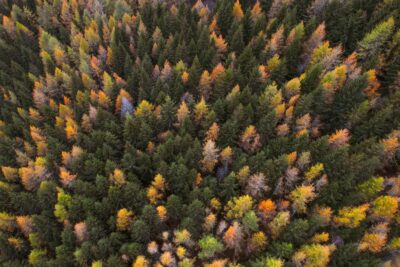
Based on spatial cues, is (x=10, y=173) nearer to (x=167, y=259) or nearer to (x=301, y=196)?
(x=167, y=259)

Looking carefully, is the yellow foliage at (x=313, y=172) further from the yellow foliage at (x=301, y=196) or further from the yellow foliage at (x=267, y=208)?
the yellow foliage at (x=267, y=208)

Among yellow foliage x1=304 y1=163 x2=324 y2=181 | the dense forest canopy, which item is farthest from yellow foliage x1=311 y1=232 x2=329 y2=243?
yellow foliage x1=304 y1=163 x2=324 y2=181

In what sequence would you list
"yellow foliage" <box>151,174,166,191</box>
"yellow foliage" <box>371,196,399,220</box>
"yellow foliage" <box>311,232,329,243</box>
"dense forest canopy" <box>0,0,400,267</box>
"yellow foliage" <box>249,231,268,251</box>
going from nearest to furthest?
"yellow foliage" <box>311,232,329,243</box>
"yellow foliage" <box>249,231,268,251</box>
"dense forest canopy" <box>0,0,400,267</box>
"yellow foliage" <box>371,196,399,220</box>
"yellow foliage" <box>151,174,166,191</box>

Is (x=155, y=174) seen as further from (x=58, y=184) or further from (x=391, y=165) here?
(x=391, y=165)

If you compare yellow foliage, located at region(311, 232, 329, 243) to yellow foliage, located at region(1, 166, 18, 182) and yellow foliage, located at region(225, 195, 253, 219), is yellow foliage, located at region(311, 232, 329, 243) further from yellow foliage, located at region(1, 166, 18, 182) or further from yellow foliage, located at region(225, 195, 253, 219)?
yellow foliage, located at region(1, 166, 18, 182)

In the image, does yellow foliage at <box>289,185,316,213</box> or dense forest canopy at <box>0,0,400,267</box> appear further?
yellow foliage at <box>289,185,316,213</box>

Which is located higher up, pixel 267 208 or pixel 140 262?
pixel 267 208

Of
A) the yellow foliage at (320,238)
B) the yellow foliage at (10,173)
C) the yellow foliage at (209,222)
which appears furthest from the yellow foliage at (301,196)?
the yellow foliage at (10,173)

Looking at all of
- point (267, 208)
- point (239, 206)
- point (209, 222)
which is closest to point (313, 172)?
point (267, 208)

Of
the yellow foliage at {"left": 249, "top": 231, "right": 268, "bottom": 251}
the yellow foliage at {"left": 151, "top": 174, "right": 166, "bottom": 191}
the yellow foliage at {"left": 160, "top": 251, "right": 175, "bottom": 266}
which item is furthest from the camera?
the yellow foliage at {"left": 151, "top": 174, "right": 166, "bottom": 191}

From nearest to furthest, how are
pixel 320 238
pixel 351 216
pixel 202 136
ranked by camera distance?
pixel 320 238 → pixel 351 216 → pixel 202 136
